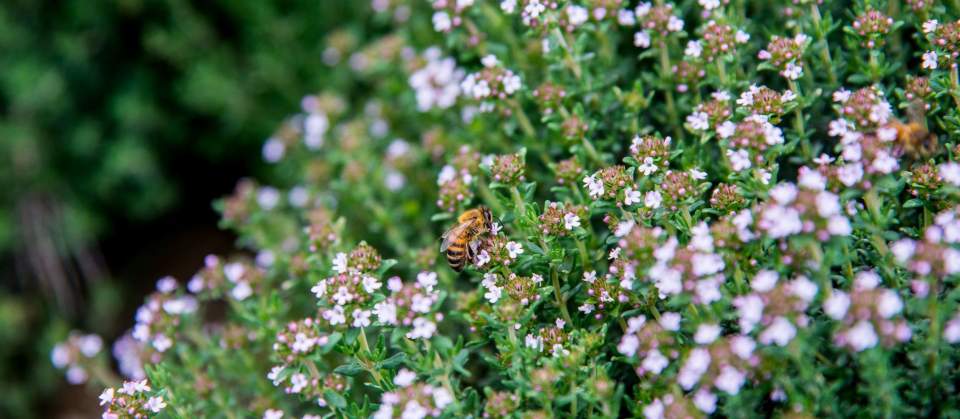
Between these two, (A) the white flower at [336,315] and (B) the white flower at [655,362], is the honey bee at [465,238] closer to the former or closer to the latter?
(A) the white flower at [336,315]

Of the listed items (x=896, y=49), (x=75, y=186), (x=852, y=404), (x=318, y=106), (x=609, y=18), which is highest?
(x=75, y=186)

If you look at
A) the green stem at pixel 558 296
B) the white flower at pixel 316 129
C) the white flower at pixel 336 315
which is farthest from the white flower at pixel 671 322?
the white flower at pixel 316 129

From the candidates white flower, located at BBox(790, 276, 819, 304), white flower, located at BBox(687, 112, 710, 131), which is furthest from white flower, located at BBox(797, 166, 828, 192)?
white flower, located at BBox(687, 112, 710, 131)

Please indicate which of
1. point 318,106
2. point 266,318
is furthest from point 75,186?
point 266,318

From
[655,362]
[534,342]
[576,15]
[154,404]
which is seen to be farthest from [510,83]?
[154,404]

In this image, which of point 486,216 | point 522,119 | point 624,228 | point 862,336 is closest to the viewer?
point 862,336

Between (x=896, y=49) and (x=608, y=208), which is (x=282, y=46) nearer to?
(x=608, y=208)

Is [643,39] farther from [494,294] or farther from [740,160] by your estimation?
[494,294]
